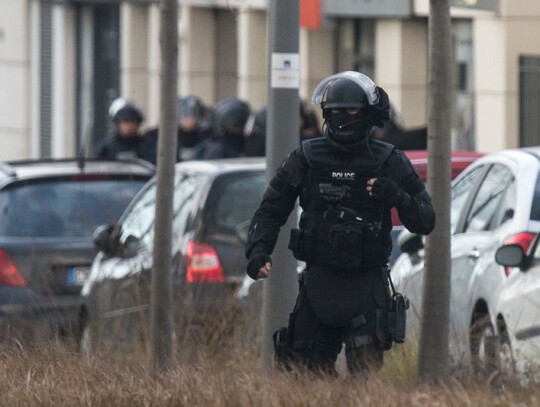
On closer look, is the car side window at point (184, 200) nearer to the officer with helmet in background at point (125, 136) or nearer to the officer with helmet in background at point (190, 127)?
the officer with helmet in background at point (125, 136)

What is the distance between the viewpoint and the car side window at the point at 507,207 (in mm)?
7395

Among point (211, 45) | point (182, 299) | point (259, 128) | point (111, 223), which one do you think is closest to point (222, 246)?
point (182, 299)

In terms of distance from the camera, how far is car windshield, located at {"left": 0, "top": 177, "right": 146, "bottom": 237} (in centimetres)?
971

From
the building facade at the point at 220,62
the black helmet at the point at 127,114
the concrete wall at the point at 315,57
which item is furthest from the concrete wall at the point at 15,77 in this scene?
the black helmet at the point at 127,114

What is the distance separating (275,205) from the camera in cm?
597

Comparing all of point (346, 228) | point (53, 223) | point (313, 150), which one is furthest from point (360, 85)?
point (53, 223)

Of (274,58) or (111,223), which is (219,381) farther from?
(111,223)

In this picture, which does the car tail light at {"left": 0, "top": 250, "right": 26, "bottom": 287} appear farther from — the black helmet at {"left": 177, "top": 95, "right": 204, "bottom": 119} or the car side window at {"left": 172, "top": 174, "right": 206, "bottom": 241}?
the black helmet at {"left": 177, "top": 95, "right": 204, "bottom": 119}

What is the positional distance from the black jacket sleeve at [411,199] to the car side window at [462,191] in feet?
7.87

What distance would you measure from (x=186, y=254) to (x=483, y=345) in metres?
2.24

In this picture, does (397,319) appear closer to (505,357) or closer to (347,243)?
(347,243)

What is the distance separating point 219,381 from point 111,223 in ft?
14.5

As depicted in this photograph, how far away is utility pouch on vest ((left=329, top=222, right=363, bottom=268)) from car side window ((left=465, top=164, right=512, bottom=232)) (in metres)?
2.01

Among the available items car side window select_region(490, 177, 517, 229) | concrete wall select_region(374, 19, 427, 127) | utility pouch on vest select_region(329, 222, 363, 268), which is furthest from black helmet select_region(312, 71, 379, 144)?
concrete wall select_region(374, 19, 427, 127)
